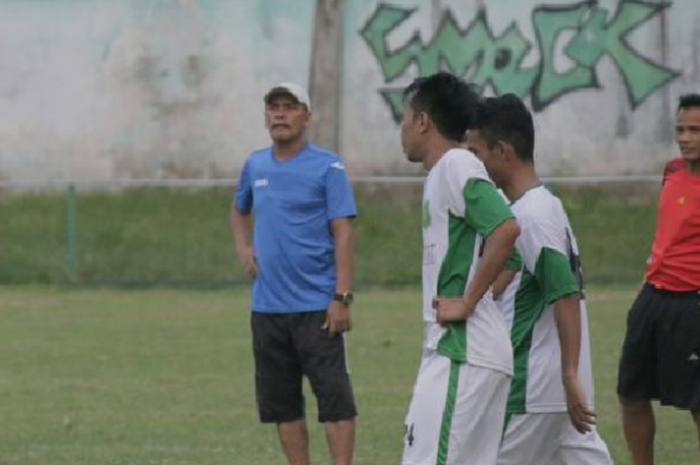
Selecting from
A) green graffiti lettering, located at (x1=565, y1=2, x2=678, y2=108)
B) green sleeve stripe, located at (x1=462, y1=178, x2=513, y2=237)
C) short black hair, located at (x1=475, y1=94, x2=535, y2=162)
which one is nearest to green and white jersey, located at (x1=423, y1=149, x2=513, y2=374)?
green sleeve stripe, located at (x1=462, y1=178, x2=513, y2=237)

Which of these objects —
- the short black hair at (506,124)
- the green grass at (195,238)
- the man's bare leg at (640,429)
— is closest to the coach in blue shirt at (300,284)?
the man's bare leg at (640,429)

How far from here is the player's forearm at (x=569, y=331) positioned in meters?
7.10

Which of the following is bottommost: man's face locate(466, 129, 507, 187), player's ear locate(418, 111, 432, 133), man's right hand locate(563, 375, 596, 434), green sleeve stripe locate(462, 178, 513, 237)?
man's right hand locate(563, 375, 596, 434)

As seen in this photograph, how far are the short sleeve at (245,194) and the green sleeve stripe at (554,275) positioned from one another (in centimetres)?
301

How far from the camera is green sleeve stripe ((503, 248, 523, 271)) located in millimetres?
7219

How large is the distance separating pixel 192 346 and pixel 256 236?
253 inches

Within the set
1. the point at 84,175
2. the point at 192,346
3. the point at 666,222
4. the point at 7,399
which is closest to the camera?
the point at 666,222

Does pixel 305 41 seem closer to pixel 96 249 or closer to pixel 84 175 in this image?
pixel 84 175

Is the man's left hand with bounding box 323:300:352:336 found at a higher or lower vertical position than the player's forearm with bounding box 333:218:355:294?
lower

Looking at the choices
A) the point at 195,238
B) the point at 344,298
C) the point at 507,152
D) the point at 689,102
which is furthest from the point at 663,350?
the point at 195,238

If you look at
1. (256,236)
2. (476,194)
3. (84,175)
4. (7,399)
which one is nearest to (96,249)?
(84,175)

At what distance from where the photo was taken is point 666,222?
941 centimetres

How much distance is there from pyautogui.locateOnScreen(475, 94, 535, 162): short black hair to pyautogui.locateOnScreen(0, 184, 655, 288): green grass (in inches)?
576

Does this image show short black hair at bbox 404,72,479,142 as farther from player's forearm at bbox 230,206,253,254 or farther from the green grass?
the green grass
